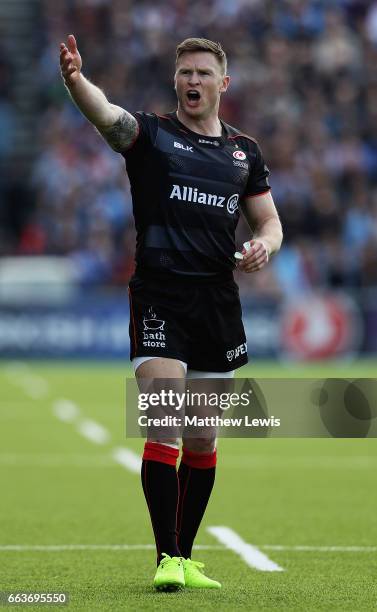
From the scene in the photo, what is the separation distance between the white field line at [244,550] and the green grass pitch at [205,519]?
56 mm

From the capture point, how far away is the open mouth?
20.9 feet

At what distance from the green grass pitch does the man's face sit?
208cm

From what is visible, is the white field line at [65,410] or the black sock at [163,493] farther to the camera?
the white field line at [65,410]

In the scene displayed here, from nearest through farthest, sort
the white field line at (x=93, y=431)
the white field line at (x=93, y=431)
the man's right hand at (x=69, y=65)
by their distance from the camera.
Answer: the man's right hand at (x=69, y=65), the white field line at (x=93, y=431), the white field line at (x=93, y=431)

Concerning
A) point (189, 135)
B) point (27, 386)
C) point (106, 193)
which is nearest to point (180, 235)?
point (189, 135)

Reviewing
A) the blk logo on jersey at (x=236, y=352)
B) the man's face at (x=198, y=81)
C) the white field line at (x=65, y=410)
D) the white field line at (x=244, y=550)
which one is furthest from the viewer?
the white field line at (x=65, y=410)

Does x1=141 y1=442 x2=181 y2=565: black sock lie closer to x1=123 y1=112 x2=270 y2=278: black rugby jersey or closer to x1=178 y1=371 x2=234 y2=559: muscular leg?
x1=178 y1=371 x2=234 y2=559: muscular leg

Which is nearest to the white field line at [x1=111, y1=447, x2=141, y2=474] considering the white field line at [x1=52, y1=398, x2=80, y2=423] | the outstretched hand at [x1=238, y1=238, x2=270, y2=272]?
the white field line at [x1=52, y1=398, x2=80, y2=423]

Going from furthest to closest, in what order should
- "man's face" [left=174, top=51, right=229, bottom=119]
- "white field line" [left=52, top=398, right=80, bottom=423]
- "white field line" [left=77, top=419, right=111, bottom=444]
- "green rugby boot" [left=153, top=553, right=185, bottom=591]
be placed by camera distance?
"white field line" [left=52, top=398, right=80, bottom=423]
"white field line" [left=77, top=419, right=111, bottom=444]
"man's face" [left=174, top=51, right=229, bottom=119]
"green rugby boot" [left=153, top=553, right=185, bottom=591]

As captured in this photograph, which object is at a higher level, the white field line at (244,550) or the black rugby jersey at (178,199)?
the black rugby jersey at (178,199)

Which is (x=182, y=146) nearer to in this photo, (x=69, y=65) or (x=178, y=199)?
(x=178, y=199)

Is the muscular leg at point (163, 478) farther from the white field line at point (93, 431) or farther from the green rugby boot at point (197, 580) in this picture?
the white field line at point (93, 431)

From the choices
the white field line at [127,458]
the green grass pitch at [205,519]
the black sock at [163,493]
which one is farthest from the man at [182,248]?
the white field line at [127,458]

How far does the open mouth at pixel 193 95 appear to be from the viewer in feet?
20.9
